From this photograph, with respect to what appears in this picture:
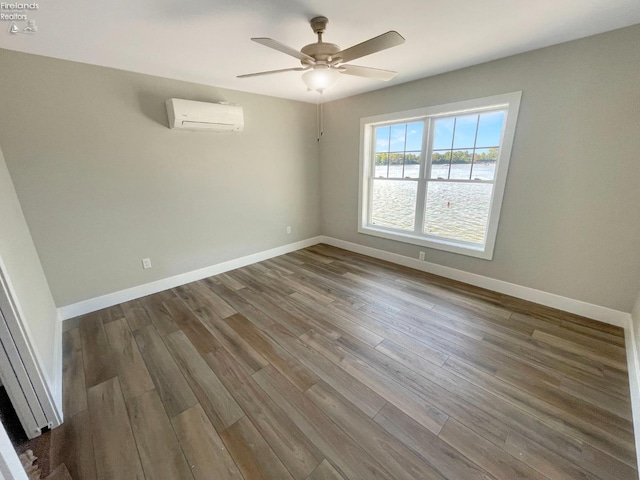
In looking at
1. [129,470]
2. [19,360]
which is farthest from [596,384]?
[19,360]

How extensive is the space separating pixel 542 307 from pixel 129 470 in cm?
348

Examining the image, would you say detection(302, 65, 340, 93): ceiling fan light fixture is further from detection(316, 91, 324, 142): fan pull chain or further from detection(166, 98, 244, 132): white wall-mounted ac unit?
detection(316, 91, 324, 142): fan pull chain

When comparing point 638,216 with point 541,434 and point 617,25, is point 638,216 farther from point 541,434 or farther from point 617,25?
point 541,434

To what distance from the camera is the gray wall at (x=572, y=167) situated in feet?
6.77

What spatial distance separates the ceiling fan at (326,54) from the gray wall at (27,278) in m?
1.95

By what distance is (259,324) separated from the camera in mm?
2422

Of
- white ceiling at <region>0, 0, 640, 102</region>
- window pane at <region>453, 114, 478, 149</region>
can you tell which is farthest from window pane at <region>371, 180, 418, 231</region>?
white ceiling at <region>0, 0, 640, 102</region>

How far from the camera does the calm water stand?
297 cm

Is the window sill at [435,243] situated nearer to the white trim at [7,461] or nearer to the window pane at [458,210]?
the window pane at [458,210]

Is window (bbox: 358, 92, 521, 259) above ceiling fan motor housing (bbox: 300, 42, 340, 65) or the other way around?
the other way around

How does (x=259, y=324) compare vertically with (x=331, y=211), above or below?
below

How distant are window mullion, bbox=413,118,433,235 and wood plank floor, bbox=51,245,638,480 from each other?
3.74 ft

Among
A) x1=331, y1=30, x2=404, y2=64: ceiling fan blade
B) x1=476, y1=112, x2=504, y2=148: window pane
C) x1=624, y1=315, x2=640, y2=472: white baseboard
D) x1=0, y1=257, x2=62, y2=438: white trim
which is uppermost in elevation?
x1=331, y1=30, x2=404, y2=64: ceiling fan blade

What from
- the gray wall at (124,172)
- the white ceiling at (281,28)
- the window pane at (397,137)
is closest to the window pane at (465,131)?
the white ceiling at (281,28)
